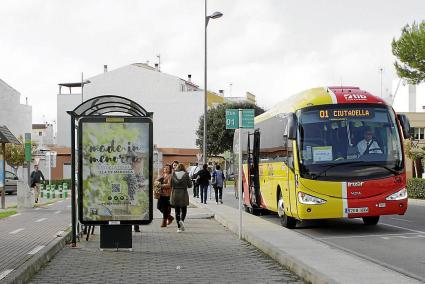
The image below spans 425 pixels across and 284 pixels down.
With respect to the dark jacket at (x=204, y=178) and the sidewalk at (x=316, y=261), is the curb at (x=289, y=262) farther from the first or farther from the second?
the dark jacket at (x=204, y=178)

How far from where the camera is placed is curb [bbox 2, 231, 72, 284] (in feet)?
29.4

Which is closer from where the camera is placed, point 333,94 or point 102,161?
point 102,161

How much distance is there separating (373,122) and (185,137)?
74.4 metres

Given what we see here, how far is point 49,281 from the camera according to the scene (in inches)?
378

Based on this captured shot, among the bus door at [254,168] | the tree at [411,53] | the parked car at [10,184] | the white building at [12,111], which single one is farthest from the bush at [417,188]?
the white building at [12,111]

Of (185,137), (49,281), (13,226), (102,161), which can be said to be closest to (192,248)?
(102,161)

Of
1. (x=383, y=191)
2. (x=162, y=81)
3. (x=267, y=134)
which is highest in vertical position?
(x=162, y=81)

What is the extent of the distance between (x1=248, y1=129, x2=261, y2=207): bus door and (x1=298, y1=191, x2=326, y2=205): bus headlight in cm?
594

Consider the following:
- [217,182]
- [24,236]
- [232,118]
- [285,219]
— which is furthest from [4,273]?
[217,182]

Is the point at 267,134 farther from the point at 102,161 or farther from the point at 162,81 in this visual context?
the point at 162,81

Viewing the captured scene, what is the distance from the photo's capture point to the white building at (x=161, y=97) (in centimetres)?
9031

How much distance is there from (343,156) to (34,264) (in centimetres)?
811

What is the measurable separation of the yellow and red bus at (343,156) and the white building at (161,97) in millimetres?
72640

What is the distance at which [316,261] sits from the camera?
1024 cm
